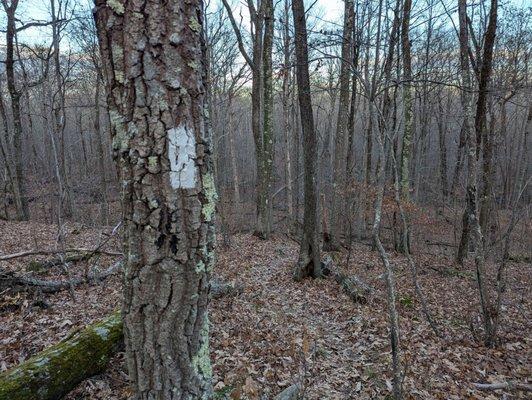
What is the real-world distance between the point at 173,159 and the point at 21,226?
13.1 metres

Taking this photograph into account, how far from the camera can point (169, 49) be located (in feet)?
4.91

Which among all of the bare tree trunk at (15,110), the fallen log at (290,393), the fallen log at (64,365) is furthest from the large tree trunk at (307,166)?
the bare tree trunk at (15,110)

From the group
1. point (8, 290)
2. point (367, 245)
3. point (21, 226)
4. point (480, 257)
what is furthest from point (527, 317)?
point (21, 226)

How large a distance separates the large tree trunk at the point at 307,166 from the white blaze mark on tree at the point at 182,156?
603 centimetres

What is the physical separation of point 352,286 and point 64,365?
5.48 meters

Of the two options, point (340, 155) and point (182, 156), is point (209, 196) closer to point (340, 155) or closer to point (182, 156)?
point (182, 156)

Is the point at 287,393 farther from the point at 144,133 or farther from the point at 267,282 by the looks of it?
the point at 267,282

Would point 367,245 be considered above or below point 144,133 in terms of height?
below

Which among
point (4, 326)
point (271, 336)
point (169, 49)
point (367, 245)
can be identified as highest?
point (169, 49)

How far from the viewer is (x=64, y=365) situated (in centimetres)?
327

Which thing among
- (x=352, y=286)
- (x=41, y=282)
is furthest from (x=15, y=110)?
(x=352, y=286)

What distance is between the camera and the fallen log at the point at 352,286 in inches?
273

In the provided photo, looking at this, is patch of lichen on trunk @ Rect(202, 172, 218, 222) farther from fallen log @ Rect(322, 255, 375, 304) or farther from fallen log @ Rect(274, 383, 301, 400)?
fallen log @ Rect(322, 255, 375, 304)

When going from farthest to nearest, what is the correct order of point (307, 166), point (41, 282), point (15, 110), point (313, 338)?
point (15, 110) → point (307, 166) → point (41, 282) → point (313, 338)
